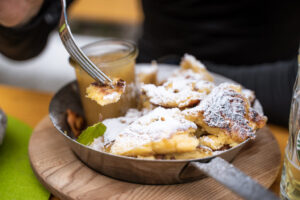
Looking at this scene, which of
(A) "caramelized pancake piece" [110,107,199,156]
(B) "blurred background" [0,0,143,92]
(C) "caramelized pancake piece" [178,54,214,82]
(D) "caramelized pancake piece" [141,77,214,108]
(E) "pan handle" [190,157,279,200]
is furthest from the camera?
(B) "blurred background" [0,0,143,92]

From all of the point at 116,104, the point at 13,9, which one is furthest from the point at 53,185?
the point at 13,9

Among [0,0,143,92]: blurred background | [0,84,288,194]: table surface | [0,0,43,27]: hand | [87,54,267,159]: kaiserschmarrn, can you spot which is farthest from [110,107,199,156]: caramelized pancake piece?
[0,0,143,92]: blurred background

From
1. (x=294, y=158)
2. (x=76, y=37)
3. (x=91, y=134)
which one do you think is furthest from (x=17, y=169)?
(x=76, y=37)

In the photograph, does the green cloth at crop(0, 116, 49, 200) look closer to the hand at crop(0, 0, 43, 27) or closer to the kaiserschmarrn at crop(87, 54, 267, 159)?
the kaiserschmarrn at crop(87, 54, 267, 159)

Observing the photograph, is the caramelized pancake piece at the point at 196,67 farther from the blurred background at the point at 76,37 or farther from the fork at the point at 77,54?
the blurred background at the point at 76,37

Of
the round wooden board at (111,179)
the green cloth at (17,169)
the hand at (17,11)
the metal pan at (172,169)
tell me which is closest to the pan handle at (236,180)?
the metal pan at (172,169)

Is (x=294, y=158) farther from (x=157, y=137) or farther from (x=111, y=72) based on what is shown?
(x=111, y=72)
